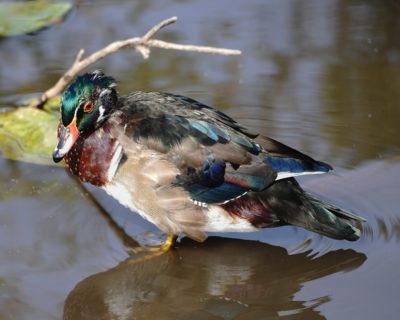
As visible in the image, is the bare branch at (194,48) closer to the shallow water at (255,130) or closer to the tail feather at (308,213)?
the shallow water at (255,130)

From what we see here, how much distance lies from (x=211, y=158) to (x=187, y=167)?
5.3 inches

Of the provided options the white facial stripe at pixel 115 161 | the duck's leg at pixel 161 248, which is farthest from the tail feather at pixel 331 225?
the white facial stripe at pixel 115 161

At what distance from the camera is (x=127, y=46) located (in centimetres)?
573

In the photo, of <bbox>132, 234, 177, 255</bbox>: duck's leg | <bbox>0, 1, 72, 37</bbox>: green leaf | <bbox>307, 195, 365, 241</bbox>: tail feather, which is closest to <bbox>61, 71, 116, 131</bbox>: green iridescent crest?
<bbox>132, 234, 177, 255</bbox>: duck's leg

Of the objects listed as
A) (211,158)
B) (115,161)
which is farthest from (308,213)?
(115,161)

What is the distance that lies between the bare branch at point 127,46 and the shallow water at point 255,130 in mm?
482

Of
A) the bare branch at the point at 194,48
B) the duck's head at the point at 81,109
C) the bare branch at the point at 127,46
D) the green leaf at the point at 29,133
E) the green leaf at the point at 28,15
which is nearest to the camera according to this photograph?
the duck's head at the point at 81,109

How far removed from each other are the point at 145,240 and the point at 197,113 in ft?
2.55

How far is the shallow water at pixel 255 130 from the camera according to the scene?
4.29m

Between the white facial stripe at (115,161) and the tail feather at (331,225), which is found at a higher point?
the white facial stripe at (115,161)

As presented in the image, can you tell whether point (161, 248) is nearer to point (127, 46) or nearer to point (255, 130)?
point (255, 130)

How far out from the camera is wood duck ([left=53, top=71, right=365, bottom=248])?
4562 millimetres

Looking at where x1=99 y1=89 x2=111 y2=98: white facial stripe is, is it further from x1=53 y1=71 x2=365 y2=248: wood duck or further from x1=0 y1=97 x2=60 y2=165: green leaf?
x1=0 y1=97 x2=60 y2=165: green leaf

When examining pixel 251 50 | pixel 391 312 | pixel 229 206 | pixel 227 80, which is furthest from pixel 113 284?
pixel 251 50
